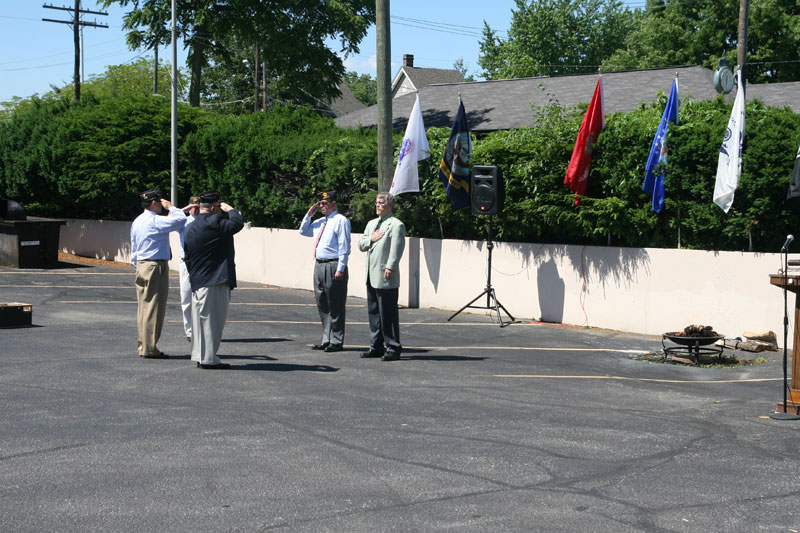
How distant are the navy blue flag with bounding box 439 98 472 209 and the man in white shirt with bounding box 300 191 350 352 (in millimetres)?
5026

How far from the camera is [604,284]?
1473cm

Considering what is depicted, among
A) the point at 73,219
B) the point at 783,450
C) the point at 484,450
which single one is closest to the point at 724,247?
the point at 783,450

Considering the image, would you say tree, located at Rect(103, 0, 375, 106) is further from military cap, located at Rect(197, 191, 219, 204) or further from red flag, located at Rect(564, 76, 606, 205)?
military cap, located at Rect(197, 191, 219, 204)

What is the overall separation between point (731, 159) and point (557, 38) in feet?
208

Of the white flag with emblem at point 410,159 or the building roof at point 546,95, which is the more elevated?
the building roof at point 546,95

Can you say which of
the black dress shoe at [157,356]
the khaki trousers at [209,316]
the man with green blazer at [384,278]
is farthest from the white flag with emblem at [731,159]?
the black dress shoe at [157,356]

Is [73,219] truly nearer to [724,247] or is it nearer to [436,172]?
[436,172]

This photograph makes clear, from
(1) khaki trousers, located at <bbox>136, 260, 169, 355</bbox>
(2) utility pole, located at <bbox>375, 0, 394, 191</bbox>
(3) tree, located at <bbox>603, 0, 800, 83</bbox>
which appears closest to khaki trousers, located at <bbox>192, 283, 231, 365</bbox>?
(1) khaki trousers, located at <bbox>136, 260, 169, 355</bbox>

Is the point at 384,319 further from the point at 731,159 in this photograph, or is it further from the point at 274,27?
the point at 274,27

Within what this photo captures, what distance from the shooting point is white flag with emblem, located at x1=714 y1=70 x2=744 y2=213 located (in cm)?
1241

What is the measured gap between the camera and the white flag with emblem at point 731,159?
40.7 feet

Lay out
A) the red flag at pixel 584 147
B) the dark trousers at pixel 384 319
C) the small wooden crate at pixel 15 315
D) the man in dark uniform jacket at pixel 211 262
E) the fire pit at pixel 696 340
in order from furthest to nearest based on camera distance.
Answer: the red flag at pixel 584 147 < the small wooden crate at pixel 15 315 < the fire pit at pixel 696 340 < the dark trousers at pixel 384 319 < the man in dark uniform jacket at pixel 211 262

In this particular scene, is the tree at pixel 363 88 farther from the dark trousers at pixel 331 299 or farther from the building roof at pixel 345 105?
the dark trousers at pixel 331 299

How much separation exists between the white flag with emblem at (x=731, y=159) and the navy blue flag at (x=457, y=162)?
4755 mm
